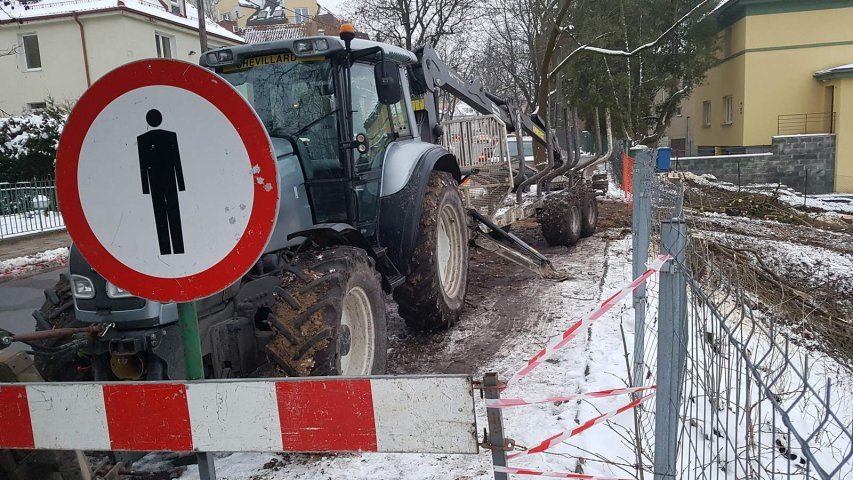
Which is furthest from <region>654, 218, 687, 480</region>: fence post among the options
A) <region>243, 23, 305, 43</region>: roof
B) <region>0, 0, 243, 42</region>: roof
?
<region>243, 23, 305, 43</region>: roof

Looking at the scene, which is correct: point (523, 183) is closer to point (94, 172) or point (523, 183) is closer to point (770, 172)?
point (94, 172)

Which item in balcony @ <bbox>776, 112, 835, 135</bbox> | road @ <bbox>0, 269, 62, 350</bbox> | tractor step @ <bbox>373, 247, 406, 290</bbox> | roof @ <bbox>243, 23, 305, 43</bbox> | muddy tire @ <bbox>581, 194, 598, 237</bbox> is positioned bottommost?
road @ <bbox>0, 269, 62, 350</bbox>

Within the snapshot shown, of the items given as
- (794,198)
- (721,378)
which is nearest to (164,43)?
(794,198)

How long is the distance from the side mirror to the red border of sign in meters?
3.07

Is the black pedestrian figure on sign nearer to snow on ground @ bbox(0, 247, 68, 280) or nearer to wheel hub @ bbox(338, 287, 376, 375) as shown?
wheel hub @ bbox(338, 287, 376, 375)

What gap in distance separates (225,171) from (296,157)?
9.59 feet

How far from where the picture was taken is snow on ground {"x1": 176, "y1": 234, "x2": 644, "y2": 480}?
11.8ft

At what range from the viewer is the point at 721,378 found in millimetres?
3221

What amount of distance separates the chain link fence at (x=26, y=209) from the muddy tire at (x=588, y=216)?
1204 cm

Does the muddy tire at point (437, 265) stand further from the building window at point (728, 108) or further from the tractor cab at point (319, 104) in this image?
the building window at point (728, 108)

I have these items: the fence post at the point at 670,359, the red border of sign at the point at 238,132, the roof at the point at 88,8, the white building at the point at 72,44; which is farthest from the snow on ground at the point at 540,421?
the roof at the point at 88,8

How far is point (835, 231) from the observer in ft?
40.1

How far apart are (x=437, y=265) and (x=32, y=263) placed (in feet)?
33.8

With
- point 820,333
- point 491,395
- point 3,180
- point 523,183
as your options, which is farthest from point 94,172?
point 3,180
